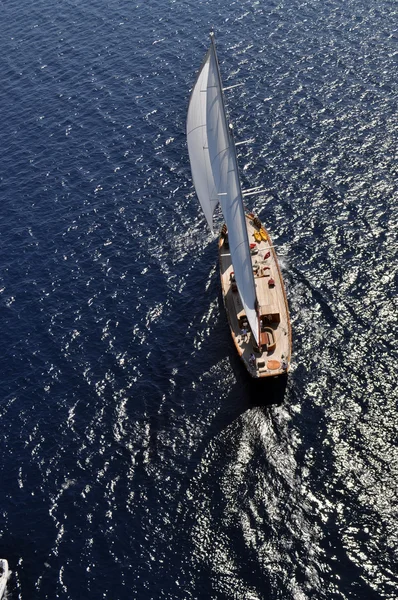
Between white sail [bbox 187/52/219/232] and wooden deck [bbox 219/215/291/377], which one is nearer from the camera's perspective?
white sail [bbox 187/52/219/232]

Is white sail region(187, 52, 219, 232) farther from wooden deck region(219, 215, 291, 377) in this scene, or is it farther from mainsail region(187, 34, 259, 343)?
wooden deck region(219, 215, 291, 377)

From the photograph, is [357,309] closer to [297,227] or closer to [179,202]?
[297,227]

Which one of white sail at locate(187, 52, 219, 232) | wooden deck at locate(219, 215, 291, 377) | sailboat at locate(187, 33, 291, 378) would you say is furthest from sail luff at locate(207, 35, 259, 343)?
wooden deck at locate(219, 215, 291, 377)

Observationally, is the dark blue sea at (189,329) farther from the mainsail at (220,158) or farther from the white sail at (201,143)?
the white sail at (201,143)

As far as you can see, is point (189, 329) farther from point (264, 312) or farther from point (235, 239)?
point (235, 239)

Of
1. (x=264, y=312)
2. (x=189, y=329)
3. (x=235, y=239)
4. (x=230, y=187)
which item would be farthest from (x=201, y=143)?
(x=189, y=329)

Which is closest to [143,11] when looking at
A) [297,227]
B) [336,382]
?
[297,227]
